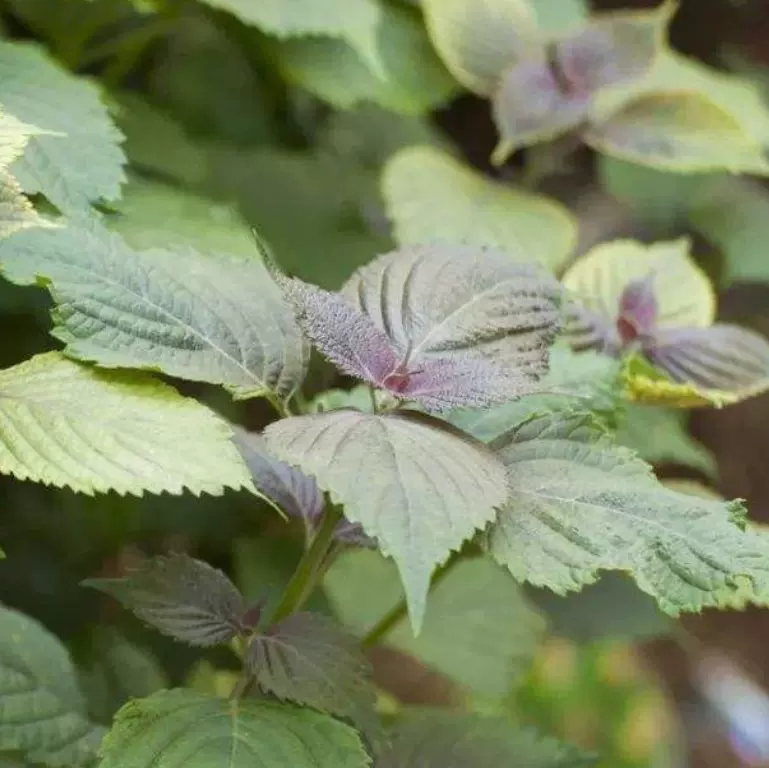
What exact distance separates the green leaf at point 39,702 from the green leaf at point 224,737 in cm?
10

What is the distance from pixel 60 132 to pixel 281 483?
0.88 ft

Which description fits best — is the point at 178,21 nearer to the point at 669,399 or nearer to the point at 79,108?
the point at 79,108

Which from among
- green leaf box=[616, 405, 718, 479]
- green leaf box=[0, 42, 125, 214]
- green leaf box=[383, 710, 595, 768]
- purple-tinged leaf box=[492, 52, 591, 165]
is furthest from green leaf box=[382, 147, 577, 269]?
green leaf box=[383, 710, 595, 768]

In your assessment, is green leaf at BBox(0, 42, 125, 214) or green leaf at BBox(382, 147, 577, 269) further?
green leaf at BBox(382, 147, 577, 269)

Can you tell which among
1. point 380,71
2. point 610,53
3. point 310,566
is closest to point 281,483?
point 310,566

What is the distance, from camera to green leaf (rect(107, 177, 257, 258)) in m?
0.75

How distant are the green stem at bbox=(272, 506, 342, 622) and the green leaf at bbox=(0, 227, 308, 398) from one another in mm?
73

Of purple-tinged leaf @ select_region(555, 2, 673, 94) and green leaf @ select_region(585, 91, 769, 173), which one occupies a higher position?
purple-tinged leaf @ select_region(555, 2, 673, 94)

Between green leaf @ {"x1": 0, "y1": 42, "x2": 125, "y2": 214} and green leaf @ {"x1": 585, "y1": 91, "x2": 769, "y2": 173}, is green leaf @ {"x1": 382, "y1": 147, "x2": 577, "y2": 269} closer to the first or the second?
green leaf @ {"x1": 585, "y1": 91, "x2": 769, "y2": 173}

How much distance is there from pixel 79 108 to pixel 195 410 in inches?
12.4

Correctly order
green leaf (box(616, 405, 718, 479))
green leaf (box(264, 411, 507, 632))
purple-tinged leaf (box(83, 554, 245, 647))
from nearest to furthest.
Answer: green leaf (box(264, 411, 507, 632)), purple-tinged leaf (box(83, 554, 245, 647)), green leaf (box(616, 405, 718, 479))

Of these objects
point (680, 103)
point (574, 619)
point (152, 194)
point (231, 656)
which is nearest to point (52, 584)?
point (231, 656)

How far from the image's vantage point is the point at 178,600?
55cm

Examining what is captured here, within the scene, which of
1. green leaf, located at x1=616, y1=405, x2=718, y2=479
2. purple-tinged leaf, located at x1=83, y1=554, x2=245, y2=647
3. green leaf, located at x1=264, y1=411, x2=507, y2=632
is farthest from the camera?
green leaf, located at x1=616, y1=405, x2=718, y2=479
